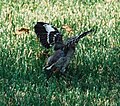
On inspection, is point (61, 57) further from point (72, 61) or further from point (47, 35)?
point (47, 35)

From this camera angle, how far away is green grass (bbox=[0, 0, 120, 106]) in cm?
381

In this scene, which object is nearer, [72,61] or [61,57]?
[61,57]

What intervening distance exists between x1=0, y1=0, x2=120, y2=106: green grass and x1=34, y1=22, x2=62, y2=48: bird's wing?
0.13 m

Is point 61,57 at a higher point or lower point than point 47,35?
lower

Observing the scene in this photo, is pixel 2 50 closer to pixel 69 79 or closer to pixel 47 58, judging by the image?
pixel 47 58

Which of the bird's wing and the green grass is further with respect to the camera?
the bird's wing

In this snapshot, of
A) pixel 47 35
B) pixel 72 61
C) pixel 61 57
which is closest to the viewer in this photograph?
pixel 61 57

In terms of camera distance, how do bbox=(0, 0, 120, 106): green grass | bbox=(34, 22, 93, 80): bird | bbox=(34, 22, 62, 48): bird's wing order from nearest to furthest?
bbox=(0, 0, 120, 106): green grass < bbox=(34, 22, 93, 80): bird < bbox=(34, 22, 62, 48): bird's wing

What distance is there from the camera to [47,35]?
455 cm

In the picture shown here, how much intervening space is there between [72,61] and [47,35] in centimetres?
35

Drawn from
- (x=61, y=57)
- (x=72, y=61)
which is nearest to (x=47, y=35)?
(x=72, y=61)

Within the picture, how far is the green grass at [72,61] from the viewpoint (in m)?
3.81

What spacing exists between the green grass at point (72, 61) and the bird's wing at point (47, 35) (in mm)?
129

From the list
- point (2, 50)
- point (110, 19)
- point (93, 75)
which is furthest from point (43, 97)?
point (110, 19)
